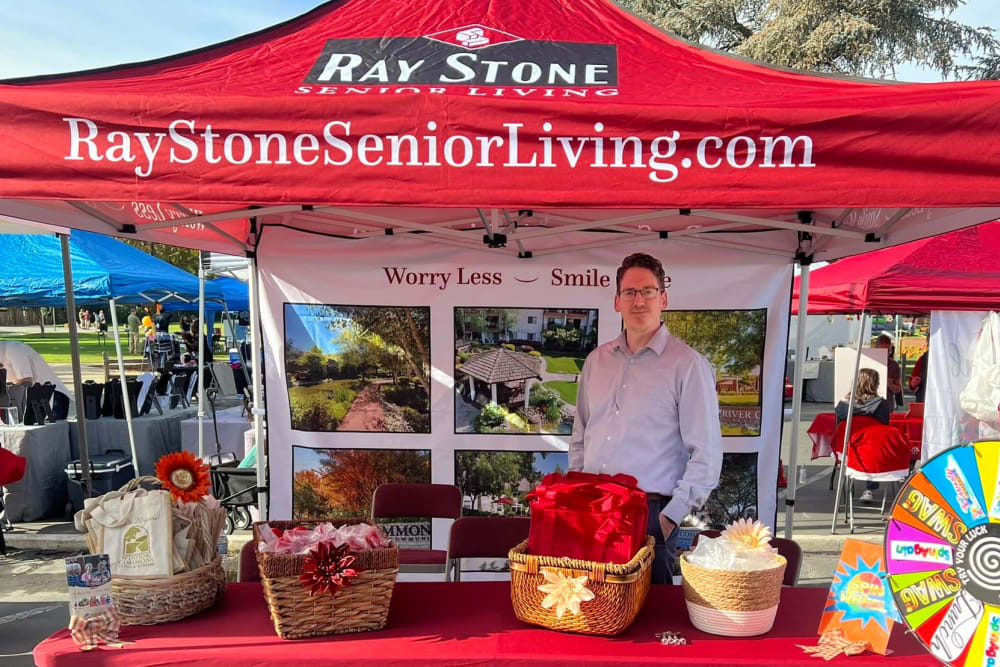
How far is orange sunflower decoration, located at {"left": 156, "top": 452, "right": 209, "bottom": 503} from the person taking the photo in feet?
6.61

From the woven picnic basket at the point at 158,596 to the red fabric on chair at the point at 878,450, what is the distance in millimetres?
6181

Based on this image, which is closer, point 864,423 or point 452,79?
point 452,79

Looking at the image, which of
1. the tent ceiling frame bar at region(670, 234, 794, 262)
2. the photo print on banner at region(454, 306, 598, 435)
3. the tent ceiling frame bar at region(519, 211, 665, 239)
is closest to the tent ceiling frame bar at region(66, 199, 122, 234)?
the photo print on banner at region(454, 306, 598, 435)

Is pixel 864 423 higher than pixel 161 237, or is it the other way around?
pixel 161 237

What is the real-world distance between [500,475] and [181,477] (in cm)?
215

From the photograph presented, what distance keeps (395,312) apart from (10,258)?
7742 mm

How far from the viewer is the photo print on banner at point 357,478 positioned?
12.9 feet

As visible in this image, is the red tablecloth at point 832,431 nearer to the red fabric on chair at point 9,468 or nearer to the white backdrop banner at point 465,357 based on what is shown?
the white backdrop banner at point 465,357

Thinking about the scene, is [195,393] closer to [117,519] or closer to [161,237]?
[161,237]

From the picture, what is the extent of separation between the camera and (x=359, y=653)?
1.75 m

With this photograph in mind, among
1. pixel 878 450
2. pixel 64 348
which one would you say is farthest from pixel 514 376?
pixel 64 348

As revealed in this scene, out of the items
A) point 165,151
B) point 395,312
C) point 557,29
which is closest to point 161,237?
point 395,312

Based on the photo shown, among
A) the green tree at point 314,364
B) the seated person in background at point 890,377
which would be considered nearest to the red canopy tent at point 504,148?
the green tree at point 314,364

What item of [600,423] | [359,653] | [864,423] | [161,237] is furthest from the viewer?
[864,423]
